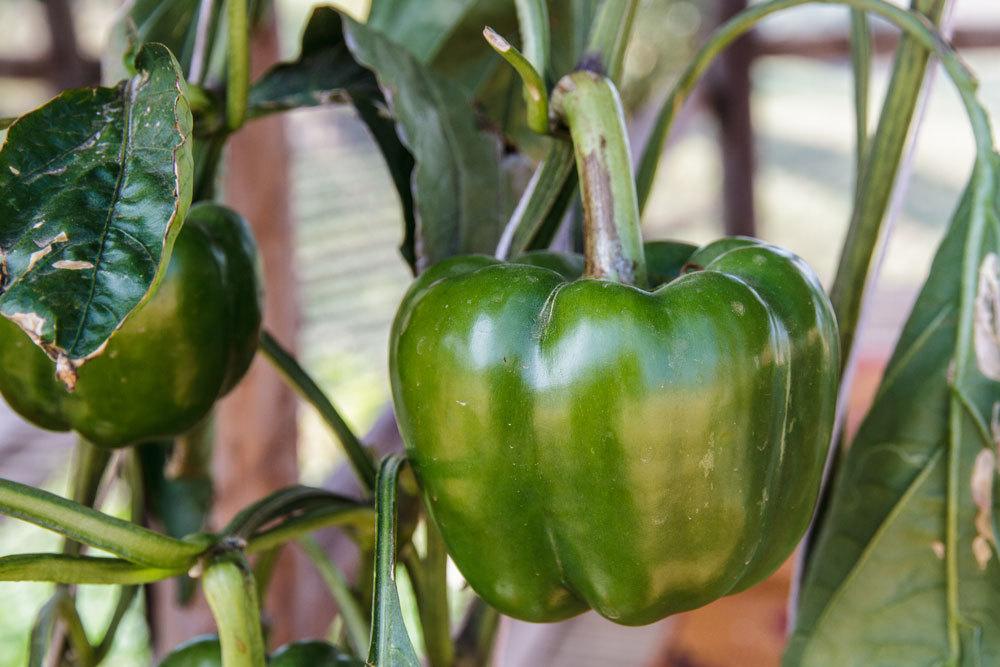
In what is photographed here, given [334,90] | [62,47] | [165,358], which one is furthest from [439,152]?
[62,47]

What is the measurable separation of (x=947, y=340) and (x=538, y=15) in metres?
0.29

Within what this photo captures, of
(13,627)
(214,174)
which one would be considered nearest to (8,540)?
(13,627)

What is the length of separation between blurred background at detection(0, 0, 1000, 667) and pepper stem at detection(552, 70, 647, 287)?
23cm

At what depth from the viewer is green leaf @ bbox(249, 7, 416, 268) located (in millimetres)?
583

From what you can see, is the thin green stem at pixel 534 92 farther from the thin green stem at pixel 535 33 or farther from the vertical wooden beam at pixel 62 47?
the vertical wooden beam at pixel 62 47

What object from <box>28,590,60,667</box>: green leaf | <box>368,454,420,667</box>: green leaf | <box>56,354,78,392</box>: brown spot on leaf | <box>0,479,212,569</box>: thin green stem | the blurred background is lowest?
the blurred background

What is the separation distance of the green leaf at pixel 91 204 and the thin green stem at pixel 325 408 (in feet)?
0.64

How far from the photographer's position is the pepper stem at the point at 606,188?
475 mm

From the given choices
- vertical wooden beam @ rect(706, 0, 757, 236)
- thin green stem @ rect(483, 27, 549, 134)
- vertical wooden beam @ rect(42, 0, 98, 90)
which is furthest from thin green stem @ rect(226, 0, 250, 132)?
vertical wooden beam @ rect(706, 0, 757, 236)

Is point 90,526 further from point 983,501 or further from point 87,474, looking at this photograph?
point 983,501

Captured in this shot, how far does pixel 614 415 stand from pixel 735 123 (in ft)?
7.19

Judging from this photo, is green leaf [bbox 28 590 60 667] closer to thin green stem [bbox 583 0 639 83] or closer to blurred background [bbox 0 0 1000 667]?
blurred background [bbox 0 0 1000 667]

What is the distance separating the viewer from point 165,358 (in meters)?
0.53

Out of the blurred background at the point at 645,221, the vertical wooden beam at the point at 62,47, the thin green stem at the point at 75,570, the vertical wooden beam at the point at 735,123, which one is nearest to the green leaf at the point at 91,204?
the thin green stem at the point at 75,570
